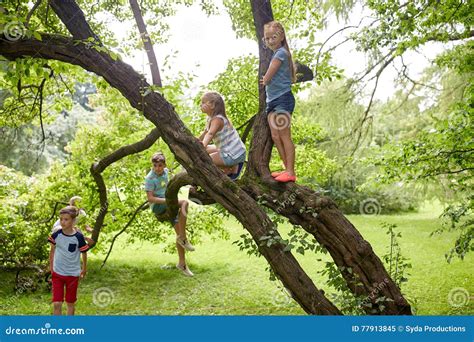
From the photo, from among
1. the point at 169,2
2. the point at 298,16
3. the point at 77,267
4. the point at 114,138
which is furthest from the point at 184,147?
the point at 114,138

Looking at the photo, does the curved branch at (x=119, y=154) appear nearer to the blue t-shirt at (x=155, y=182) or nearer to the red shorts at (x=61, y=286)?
the blue t-shirt at (x=155, y=182)

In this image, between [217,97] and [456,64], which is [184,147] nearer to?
[217,97]

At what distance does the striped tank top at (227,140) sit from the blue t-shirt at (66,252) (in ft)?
4.53

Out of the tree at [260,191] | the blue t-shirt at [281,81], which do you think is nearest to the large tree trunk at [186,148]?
the tree at [260,191]

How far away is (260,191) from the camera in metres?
4.30

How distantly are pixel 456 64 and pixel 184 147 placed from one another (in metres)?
4.45

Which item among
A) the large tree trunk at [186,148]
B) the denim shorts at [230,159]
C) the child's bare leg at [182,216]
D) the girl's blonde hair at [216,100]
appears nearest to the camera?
the large tree trunk at [186,148]

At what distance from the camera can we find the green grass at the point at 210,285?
24.5 feet

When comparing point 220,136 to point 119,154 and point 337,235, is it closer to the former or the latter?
point 337,235

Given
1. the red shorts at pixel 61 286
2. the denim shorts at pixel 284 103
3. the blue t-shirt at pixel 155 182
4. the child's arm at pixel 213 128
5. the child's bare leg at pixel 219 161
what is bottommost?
the red shorts at pixel 61 286

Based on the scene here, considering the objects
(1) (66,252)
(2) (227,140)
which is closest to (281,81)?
(2) (227,140)

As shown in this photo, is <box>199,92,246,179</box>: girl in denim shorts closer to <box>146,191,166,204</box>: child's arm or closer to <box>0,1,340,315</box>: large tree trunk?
<box>0,1,340,315</box>: large tree trunk

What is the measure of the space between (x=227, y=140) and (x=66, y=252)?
1.59 m

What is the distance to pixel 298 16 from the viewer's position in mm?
7160
